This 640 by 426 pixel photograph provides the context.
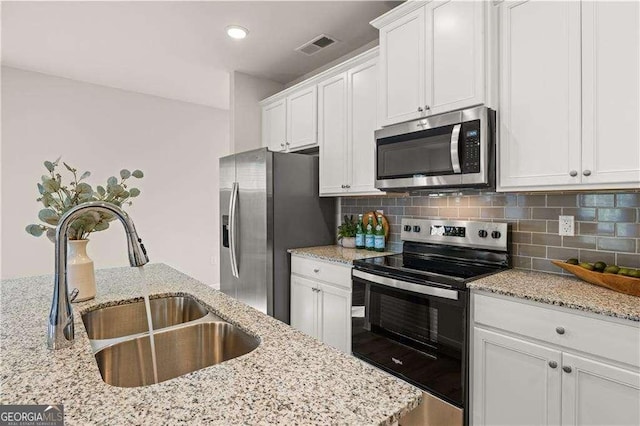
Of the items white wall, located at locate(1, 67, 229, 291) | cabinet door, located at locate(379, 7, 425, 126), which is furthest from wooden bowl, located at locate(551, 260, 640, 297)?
white wall, located at locate(1, 67, 229, 291)

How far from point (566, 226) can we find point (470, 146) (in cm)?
68

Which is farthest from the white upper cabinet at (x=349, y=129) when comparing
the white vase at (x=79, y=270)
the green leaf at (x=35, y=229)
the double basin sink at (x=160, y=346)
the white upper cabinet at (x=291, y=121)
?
the green leaf at (x=35, y=229)

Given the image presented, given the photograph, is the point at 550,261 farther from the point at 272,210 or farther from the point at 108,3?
the point at 108,3

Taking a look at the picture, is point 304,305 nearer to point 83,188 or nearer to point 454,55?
point 83,188

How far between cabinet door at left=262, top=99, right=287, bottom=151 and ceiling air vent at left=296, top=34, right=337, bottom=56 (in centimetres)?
51

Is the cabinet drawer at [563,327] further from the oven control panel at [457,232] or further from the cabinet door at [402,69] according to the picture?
the cabinet door at [402,69]

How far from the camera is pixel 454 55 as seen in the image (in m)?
2.00

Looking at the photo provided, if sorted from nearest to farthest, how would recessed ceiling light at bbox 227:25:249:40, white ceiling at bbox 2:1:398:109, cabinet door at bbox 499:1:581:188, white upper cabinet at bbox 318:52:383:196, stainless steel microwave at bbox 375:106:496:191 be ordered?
cabinet door at bbox 499:1:581:188
stainless steel microwave at bbox 375:106:496:191
white ceiling at bbox 2:1:398:109
white upper cabinet at bbox 318:52:383:196
recessed ceiling light at bbox 227:25:249:40

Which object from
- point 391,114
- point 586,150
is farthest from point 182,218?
point 586,150

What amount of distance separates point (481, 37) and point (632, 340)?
157 centimetres

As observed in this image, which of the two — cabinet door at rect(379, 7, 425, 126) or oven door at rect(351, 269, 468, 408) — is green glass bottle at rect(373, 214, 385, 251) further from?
cabinet door at rect(379, 7, 425, 126)

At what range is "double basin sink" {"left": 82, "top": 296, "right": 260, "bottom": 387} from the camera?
1.03m

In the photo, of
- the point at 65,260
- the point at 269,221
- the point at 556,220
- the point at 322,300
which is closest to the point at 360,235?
the point at 322,300

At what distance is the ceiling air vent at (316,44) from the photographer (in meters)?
3.00
